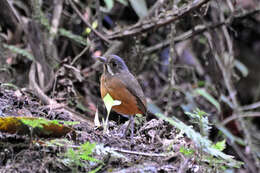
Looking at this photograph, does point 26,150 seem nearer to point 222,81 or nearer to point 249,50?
point 222,81

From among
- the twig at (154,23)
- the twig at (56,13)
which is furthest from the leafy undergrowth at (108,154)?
the twig at (56,13)

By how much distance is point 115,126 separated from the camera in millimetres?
3605

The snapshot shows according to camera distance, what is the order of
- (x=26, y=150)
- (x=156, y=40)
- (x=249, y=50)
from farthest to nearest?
(x=249, y=50) < (x=156, y=40) < (x=26, y=150)

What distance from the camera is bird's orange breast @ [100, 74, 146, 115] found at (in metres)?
3.61

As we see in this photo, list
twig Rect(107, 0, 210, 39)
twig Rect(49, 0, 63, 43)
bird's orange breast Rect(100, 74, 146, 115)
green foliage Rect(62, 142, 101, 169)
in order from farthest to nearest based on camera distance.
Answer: twig Rect(49, 0, 63, 43)
twig Rect(107, 0, 210, 39)
bird's orange breast Rect(100, 74, 146, 115)
green foliage Rect(62, 142, 101, 169)

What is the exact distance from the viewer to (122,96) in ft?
11.9

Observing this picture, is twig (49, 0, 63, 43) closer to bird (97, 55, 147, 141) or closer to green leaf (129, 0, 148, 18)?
green leaf (129, 0, 148, 18)

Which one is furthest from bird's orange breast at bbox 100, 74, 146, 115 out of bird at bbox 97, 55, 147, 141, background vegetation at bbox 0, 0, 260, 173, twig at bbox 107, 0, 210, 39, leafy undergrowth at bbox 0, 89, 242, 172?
twig at bbox 107, 0, 210, 39

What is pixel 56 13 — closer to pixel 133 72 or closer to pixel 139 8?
pixel 139 8

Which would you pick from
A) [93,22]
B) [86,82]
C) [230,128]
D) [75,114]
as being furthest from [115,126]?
[230,128]

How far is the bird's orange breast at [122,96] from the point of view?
11.8 ft

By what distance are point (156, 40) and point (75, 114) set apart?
349cm

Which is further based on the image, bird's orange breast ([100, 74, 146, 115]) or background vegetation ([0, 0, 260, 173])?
bird's orange breast ([100, 74, 146, 115])

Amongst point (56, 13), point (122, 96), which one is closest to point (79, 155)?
point (122, 96)
